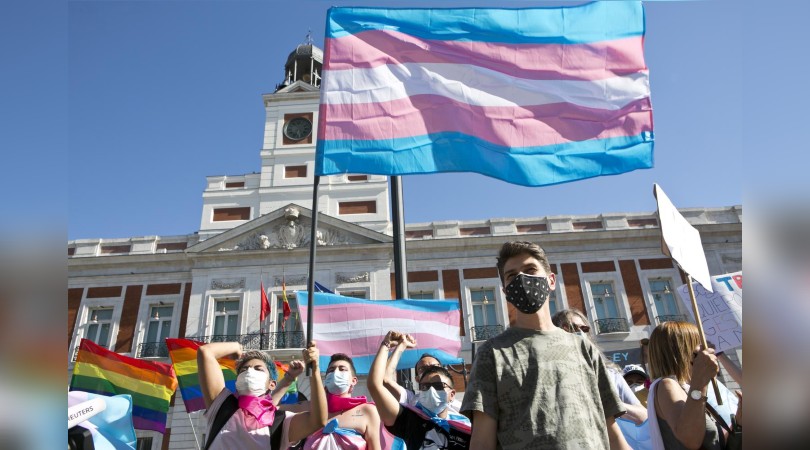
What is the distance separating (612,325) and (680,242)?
65.1 ft

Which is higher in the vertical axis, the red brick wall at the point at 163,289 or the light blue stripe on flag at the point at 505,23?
the light blue stripe on flag at the point at 505,23

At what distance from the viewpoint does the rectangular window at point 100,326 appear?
2252 cm

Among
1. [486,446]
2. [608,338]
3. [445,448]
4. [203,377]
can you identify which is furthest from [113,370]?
[608,338]

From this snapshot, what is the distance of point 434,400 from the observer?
387 cm

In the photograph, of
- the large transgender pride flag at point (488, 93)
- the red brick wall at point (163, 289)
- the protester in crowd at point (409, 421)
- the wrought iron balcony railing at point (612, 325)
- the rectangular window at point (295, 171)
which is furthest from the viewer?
the rectangular window at point (295, 171)

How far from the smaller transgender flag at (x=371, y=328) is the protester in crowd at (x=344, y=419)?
2.90 m

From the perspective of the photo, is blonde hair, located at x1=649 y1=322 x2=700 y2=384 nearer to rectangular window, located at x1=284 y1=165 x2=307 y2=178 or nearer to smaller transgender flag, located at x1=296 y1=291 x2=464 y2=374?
smaller transgender flag, located at x1=296 y1=291 x2=464 y2=374

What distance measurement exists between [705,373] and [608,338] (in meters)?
20.6

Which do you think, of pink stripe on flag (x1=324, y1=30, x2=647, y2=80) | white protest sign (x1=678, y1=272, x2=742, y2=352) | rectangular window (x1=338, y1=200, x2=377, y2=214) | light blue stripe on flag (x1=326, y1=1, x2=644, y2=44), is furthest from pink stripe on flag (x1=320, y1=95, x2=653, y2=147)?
rectangular window (x1=338, y1=200, x2=377, y2=214)

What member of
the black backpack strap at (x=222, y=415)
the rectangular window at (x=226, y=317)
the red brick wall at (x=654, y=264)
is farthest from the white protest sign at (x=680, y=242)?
the red brick wall at (x=654, y=264)

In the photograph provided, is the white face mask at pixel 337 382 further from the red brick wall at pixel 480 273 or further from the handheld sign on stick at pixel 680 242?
the red brick wall at pixel 480 273

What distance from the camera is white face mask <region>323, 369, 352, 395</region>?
13.5 feet

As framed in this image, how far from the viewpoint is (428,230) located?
24.2 metres

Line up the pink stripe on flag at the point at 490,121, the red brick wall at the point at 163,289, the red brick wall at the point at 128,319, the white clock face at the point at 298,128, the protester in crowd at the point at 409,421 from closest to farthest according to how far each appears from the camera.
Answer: the protester in crowd at the point at 409,421 → the pink stripe on flag at the point at 490,121 → the red brick wall at the point at 128,319 → the red brick wall at the point at 163,289 → the white clock face at the point at 298,128
